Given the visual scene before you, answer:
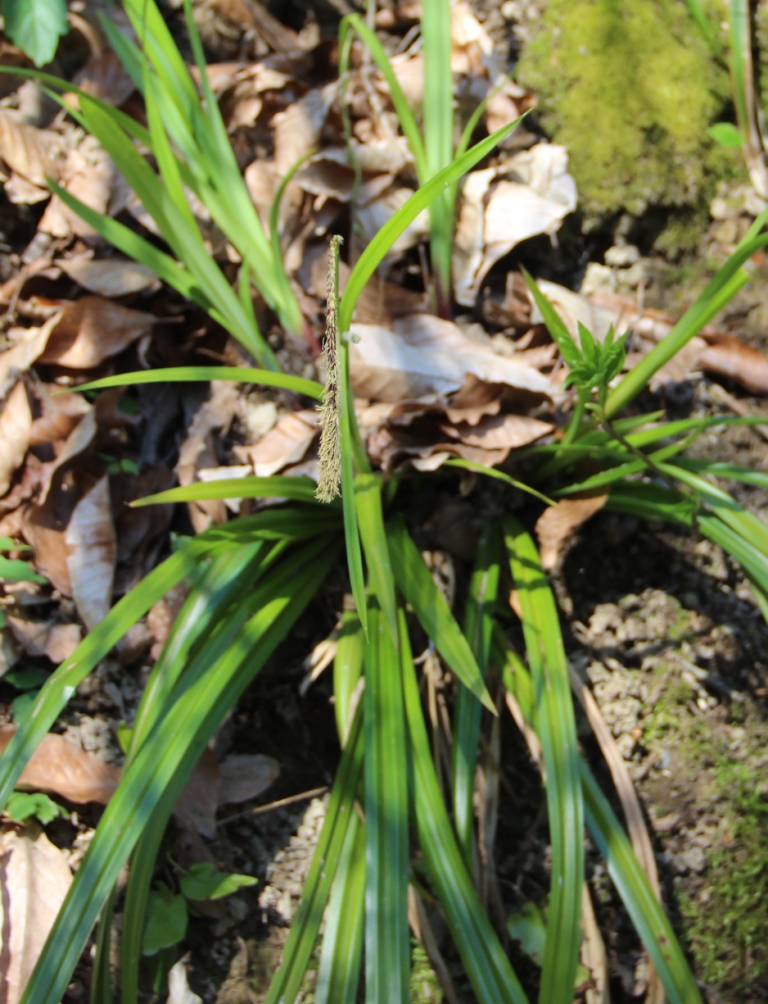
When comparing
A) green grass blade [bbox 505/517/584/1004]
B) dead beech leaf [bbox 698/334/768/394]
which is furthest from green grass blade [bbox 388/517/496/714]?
dead beech leaf [bbox 698/334/768/394]

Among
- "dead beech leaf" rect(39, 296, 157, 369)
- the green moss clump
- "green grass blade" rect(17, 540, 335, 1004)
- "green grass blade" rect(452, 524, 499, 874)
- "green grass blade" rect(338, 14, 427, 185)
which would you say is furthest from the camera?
the green moss clump

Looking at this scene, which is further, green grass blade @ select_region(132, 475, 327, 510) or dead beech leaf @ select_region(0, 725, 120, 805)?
dead beech leaf @ select_region(0, 725, 120, 805)

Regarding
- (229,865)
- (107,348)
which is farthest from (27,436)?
(229,865)

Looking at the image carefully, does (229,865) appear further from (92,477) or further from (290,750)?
(92,477)

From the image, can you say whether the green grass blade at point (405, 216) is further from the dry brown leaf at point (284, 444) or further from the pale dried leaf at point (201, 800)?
the pale dried leaf at point (201, 800)

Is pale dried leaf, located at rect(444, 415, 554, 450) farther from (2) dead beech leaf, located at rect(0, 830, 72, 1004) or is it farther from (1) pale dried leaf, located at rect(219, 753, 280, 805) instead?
(2) dead beech leaf, located at rect(0, 830, 72, 1004)

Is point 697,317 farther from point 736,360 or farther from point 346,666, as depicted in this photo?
point 346,666
